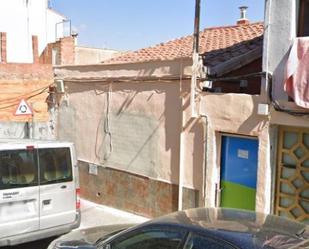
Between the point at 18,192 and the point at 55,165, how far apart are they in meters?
0.82

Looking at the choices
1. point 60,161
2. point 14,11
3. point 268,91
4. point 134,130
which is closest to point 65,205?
point 60,161

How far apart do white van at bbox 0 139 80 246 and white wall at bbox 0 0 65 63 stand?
25785mm

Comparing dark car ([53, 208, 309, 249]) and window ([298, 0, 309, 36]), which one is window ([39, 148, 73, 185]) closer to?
dark car ([53, 208, 309, 249])

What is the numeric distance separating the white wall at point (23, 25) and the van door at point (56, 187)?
25.7 meters

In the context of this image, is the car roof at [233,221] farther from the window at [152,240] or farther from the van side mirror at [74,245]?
the van side mirror at [74,245]

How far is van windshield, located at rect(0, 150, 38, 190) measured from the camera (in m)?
6.95

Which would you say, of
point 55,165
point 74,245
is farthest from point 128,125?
point 74,245

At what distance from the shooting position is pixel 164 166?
377 inches

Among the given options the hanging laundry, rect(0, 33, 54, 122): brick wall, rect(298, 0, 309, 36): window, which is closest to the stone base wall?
the hanging laundry

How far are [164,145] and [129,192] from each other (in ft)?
5.37

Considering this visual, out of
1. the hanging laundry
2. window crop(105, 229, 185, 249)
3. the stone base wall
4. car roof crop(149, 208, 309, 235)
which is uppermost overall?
the hanging laundry

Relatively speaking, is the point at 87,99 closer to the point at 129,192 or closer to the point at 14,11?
the point at 129,192

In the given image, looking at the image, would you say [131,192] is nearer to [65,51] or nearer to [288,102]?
[288,102]

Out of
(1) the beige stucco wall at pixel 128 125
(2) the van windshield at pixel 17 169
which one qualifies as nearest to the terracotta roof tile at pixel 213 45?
(1) the beige stucco wall at pixel 128 125
